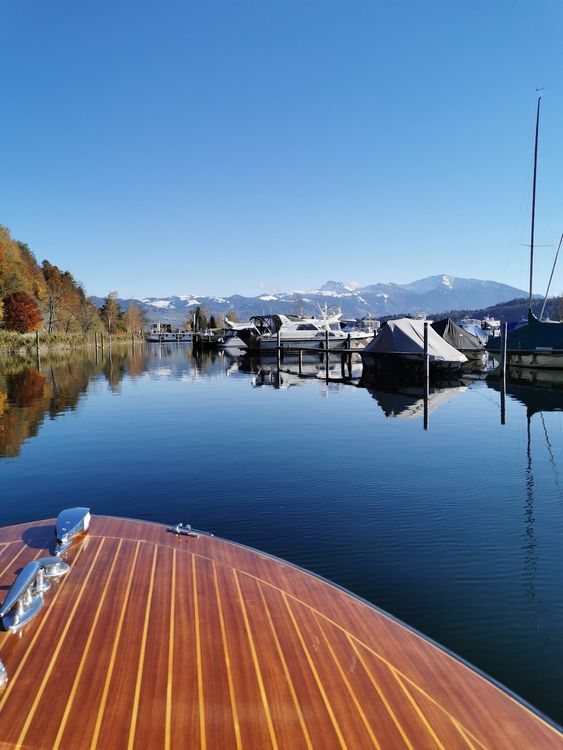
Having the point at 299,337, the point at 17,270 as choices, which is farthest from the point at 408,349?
the point at 17,270

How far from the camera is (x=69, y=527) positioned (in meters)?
4.19

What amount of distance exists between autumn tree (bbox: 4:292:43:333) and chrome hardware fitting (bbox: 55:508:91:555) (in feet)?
186

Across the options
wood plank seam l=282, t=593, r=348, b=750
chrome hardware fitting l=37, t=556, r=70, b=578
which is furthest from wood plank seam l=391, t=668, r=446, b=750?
chrome hardware fitting l=37, t=556, r=70, b=578

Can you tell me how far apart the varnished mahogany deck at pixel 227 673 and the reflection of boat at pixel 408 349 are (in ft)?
76.1

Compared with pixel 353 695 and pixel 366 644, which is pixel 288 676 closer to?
pixel 353 695

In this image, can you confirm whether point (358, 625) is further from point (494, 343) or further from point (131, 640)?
point (494, 343)

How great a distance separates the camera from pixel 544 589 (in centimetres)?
507

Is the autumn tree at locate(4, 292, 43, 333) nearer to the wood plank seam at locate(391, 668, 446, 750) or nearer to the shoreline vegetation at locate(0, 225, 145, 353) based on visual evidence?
the shoreline vegetation at locate(0, 225, 145, 353)

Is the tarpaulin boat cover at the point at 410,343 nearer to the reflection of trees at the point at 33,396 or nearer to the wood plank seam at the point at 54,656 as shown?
the reflection of trees at the point at 33,396

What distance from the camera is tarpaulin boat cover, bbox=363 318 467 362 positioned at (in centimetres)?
2597

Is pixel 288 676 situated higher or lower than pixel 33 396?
higher

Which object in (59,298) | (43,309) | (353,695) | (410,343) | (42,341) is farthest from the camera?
(59,298)

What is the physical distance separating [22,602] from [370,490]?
588 centimetres

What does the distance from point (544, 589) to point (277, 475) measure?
481 centimetres
